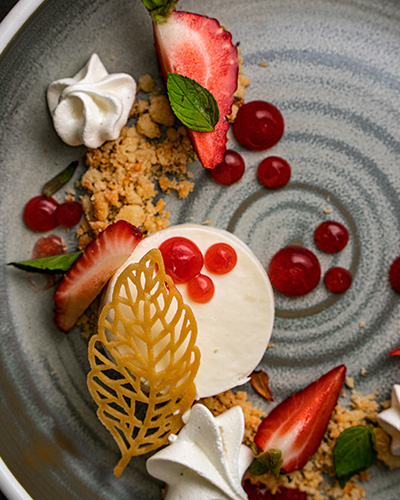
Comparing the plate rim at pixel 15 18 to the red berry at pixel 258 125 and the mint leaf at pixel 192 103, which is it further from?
the red berry at pixel 258 125

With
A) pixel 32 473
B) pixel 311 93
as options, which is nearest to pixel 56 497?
pixel 32 473

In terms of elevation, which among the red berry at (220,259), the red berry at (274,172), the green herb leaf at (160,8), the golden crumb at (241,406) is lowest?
the golden crumb at (241,406)

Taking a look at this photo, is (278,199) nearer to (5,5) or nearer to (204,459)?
(204,459)

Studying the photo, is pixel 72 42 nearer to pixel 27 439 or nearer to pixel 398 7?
pixel 398 7

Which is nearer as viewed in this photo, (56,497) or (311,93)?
(56,497)

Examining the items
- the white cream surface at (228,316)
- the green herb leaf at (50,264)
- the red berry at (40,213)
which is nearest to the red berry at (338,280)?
the white cream surface at (228,316)

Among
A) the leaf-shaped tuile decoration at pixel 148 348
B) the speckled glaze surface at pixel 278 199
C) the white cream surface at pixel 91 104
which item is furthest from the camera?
the speckled glaze surface at pixel 278 199
